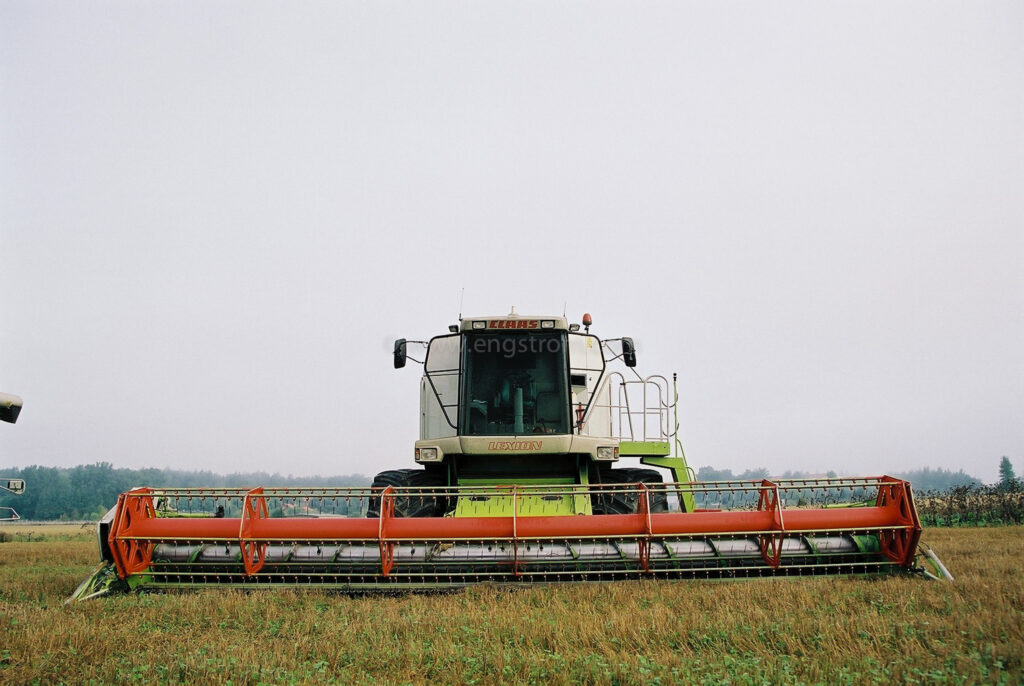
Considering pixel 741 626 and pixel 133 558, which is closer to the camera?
pixel 741 626

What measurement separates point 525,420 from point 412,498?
1.73m

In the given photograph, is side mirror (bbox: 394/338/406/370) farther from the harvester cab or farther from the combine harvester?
the combine harvester

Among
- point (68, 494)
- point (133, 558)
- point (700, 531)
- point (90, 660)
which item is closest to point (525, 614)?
point (700, 531)

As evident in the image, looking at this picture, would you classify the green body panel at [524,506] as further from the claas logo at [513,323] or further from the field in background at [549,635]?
the claas logo at [513,323]

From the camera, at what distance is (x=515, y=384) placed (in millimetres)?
9734

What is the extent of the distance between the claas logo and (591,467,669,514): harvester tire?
2255mm

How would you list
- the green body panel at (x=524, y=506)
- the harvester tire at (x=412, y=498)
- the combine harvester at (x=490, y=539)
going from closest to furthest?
the combine harvester at (x=490, y=539) < the green body panel at (x=524, y=506) < the harvester tire at (x=412, y=498)

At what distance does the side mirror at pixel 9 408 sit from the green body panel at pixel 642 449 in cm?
736

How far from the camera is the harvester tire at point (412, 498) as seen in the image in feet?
28.3

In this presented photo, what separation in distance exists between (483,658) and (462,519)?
259 centimetres

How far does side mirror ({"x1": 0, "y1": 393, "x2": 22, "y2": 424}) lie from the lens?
781cm

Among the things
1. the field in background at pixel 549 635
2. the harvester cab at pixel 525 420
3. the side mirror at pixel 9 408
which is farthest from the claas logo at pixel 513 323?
the side mirror at pixel 9 408

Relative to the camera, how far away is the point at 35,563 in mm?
12586

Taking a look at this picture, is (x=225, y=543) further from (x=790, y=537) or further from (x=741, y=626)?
(x=790, y=537)
